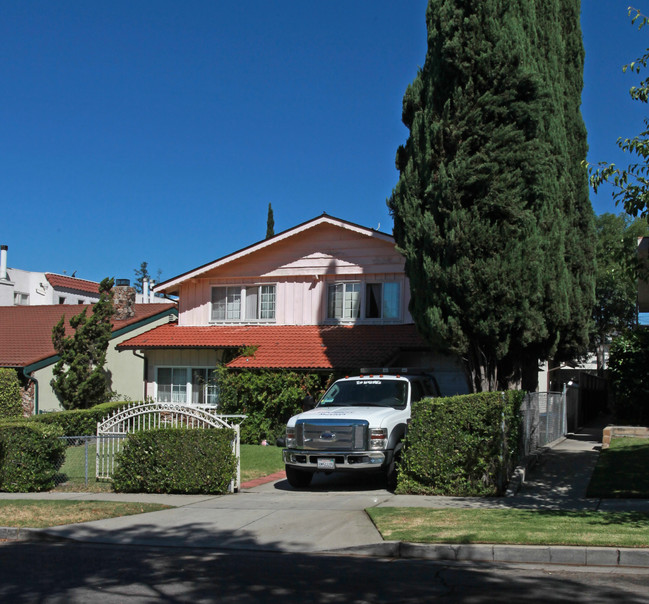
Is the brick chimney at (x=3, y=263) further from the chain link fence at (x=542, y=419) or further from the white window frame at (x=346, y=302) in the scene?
the chain link fence at (x=542, y=419)

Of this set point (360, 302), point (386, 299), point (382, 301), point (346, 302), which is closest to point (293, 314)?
point (346, 302)

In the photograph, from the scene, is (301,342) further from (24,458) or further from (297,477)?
(24,458)

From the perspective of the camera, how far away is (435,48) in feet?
53.3

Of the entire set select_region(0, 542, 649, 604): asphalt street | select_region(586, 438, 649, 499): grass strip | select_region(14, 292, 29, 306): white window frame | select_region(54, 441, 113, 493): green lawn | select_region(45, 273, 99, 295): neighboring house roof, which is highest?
select_region(45, 273, 99, 295): neighboring house roof

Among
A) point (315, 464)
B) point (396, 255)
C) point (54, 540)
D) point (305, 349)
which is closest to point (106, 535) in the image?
point (54, 540)

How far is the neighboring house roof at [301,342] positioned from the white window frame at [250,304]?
1.54ft

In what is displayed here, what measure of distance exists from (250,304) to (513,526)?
51.1ft

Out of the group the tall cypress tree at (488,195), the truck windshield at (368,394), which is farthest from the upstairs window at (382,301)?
the truck windshield at (368,394)

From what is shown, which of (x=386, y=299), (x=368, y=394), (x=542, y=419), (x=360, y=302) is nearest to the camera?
(x=368, y=394)

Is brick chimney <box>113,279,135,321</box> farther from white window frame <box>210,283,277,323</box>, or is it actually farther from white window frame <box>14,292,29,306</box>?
white window frame <box>14,292,29,306</box>

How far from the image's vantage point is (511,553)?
8195mm

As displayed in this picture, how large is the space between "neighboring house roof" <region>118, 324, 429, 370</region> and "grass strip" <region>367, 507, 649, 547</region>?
A: 8.88m

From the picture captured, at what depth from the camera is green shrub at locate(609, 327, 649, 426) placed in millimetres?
18797

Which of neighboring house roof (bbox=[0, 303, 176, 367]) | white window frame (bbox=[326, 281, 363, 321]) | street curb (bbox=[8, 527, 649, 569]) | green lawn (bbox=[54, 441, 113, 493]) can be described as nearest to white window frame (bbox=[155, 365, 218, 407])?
neighboring house roof (bbox=[0, 303, 176, 367])
